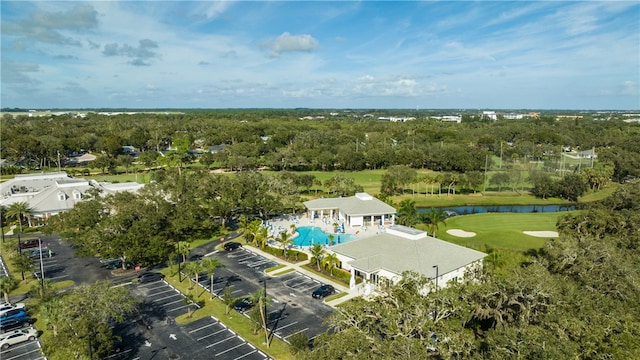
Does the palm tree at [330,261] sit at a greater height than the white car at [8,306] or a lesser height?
greater

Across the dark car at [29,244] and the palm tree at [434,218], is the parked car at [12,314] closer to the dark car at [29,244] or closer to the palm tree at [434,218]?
the dark car at [29,244]

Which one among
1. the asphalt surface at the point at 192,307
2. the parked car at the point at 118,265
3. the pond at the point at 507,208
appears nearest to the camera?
the asphalt surface at the point at 192,307

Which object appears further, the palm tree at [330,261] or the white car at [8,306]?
the palm tree at [330,261]

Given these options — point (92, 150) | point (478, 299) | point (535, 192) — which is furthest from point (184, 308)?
point (92, 150)

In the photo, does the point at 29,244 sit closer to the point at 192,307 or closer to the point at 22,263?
the point at 22,263

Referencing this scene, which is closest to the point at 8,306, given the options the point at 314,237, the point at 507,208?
the point at 314,237

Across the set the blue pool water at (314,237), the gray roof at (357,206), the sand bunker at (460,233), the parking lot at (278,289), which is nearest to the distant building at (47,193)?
the parking lot at (278,289)

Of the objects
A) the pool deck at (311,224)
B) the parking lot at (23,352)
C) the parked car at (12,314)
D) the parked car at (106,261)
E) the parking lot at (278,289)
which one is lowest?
the parking lot at (23,352)
